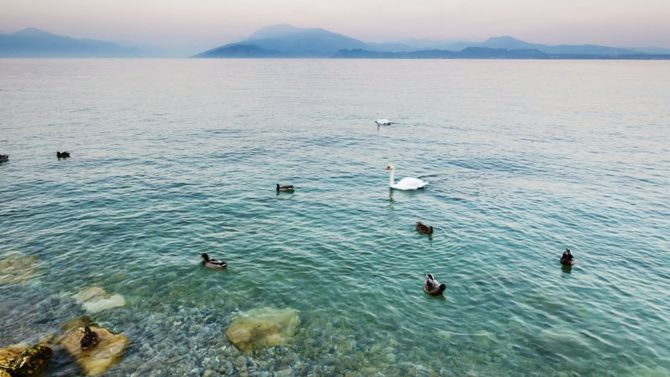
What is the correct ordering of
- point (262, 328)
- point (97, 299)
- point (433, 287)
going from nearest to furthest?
point (262, 328), point (97, 299), point (433, 287)

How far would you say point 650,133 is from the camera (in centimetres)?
6053

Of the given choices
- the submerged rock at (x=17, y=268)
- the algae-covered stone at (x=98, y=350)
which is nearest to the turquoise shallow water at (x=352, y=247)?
the algae-covered stone at (x=98, y=350)

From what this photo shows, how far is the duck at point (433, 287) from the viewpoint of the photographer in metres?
20.0

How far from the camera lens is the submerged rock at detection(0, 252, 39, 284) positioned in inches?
828

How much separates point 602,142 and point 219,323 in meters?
56.9

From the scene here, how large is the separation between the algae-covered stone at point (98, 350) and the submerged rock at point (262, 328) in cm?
419

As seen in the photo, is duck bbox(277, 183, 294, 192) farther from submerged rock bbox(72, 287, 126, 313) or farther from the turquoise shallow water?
submerged rock bbox(72, 287, 126, 313)

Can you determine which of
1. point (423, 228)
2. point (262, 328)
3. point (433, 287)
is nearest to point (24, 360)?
point (262, 328)

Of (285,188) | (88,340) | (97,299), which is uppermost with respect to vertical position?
(285,188)

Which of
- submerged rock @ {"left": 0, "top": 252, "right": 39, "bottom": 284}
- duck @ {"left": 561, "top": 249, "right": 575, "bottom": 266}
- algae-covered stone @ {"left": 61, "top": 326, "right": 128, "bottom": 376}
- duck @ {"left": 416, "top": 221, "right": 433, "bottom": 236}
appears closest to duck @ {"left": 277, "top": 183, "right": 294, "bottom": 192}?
duck @ {"left": 416, "top": 221, "right": 433, "bottom": 236}

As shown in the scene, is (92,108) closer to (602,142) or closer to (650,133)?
(602,142)

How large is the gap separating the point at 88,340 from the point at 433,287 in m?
15.0

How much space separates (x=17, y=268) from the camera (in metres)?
22.1

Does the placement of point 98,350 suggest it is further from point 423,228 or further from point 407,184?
point 407,184
